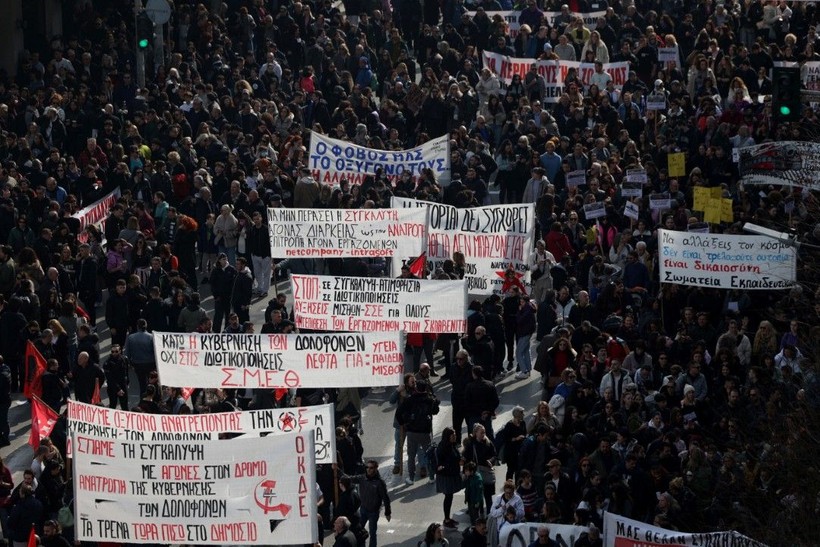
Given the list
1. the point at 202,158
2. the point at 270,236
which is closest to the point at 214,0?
the point at 202,158

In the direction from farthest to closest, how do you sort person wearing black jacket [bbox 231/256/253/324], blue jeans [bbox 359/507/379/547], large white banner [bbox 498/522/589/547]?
person wearing black jacket [bbox 231/256/253/324], blue jeans [bbox 359/507/379/547], large white banner [bbox 498/522/589/547]

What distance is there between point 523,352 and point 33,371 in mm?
6688

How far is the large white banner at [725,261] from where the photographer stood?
2678 centimetres

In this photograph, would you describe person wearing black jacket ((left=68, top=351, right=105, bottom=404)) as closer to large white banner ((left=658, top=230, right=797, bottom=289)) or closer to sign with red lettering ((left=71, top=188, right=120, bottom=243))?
sign with red lettering ((left=71, top=188, right=120, bottom=243))

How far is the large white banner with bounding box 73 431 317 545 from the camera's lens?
20.7m

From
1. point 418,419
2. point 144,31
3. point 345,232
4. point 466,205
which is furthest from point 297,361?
point 144,31

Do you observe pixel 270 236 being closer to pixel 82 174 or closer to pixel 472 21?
pixel 82 174

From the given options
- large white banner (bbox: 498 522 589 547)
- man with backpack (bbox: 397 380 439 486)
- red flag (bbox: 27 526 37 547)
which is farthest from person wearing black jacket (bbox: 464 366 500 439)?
red flag (bbox: 27 526 37 547)

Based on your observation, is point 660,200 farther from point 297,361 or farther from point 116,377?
point 116,377

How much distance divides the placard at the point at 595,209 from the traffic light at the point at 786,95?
5193 mm

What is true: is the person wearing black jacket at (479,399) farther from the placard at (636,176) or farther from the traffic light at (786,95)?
the placard at (636,176)

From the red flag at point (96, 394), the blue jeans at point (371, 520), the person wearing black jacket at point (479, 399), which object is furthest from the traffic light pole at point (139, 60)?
the blue jeans at point (371, 520)

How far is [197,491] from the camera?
68.4ft

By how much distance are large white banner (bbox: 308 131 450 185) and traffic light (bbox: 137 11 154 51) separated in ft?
15.9
